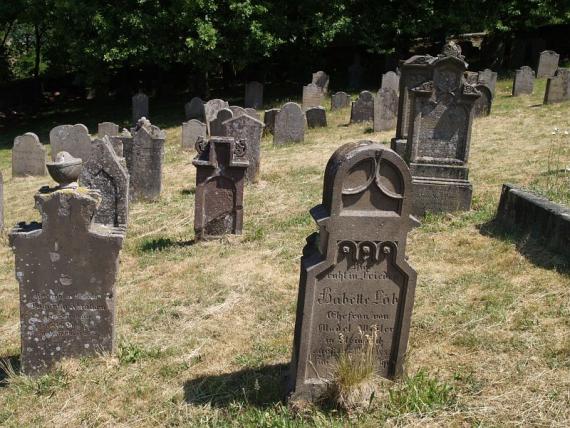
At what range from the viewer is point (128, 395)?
192 inches

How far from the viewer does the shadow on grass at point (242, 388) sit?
15.4 feet

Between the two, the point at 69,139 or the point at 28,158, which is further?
the point at 69,139

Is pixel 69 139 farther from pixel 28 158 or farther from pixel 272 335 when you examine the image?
pixel 272 335

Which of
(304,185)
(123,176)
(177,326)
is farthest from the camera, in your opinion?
(304,185)

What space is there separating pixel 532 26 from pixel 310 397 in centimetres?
2376

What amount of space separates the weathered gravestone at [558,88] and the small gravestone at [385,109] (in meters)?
4.74

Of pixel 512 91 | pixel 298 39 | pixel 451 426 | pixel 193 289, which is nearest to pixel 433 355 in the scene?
pixel 451 426

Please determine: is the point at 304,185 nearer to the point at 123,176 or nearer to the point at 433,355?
the point at 123,176

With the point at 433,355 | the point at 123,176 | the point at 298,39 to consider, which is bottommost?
the point at 433,355

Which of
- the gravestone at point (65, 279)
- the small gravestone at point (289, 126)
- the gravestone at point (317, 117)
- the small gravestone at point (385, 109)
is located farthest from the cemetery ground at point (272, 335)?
the gravestone at point (317, 117)

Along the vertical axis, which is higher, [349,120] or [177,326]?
[349,120]

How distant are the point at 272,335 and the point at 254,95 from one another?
1829cm

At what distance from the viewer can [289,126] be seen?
1631 cm

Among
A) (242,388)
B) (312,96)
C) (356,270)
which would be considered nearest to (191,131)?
(312,96)
